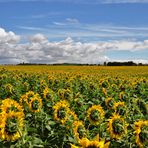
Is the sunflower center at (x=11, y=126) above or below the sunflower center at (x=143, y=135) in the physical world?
above

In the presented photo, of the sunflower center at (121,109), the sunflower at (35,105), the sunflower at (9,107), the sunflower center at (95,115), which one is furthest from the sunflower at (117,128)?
the sunflower at (35,105)

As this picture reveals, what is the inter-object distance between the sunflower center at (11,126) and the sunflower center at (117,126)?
151cm

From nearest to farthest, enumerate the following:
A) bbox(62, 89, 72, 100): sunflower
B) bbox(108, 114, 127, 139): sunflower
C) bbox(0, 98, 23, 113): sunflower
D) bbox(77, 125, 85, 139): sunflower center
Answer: bbox(108, 114, 127, 139): sunflower → bbox(77, 125, 85, 139): sunflower center → bbox(0, 98, 23, 113): sunflower → bbox(62, 89, 72, 100): sunflower

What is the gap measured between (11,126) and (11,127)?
0.05 ft

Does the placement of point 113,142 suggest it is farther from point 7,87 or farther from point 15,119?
point 7,87

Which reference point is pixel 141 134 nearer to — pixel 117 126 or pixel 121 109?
pixel 117 126

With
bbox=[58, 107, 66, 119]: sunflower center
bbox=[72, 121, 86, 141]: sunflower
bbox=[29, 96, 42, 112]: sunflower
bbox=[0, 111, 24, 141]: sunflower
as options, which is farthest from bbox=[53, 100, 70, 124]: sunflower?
bbox=[0, 111, 24, 141]: sunflower

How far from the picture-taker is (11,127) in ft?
20.6

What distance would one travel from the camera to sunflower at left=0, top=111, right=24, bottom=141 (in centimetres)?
624

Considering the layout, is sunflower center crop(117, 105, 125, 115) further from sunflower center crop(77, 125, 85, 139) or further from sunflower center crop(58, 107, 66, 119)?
sunflower center crop(77, 125, 85, 139)

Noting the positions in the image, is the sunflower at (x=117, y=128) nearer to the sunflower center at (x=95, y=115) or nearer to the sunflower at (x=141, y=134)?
the sunflower at (x=141, y=134)

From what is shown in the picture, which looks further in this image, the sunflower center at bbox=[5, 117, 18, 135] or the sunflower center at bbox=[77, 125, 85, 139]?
the sunflower center at bbox=[77, 125, 85, 139]

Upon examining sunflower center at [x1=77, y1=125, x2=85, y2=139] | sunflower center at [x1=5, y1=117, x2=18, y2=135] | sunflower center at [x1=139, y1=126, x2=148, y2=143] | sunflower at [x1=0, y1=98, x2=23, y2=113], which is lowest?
sunflower center at [x1=77, y1=125, x2=85, y2=139]

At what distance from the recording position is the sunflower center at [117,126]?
684cm
